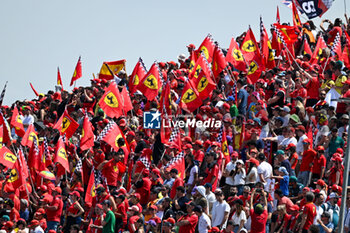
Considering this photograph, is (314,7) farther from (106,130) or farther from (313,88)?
(106,130)

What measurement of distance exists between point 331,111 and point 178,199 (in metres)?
4.85

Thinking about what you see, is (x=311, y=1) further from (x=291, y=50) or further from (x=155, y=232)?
(x=155, y=232)

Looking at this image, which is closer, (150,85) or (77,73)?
(150,85)

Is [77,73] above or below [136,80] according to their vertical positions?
above

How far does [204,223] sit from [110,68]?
15.1 metres

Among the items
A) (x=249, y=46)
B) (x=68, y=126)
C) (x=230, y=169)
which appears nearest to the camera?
(x=230, y=169)

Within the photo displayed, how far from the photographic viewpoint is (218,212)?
853 inches

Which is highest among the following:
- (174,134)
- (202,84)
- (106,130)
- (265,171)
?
(202,84)

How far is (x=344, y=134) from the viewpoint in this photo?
2397 centimetres

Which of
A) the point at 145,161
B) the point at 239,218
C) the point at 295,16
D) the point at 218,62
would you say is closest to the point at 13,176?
the point at 145,161

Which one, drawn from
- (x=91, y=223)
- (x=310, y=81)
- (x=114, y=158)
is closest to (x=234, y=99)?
(x=310, y=81)

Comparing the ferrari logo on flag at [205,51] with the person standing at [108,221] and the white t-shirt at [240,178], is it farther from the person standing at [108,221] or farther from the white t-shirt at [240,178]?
the person standing at [108,221]

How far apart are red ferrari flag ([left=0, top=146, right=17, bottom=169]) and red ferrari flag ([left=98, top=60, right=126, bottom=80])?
843 centimetres

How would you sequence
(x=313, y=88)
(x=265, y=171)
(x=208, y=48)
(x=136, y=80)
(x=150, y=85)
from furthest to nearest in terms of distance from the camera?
1. (x=208, y=48)
2. (x=136, y=80)
3. (x=150, y=85)
4. (x=313, y=88)
5. (x=265, y=171)
